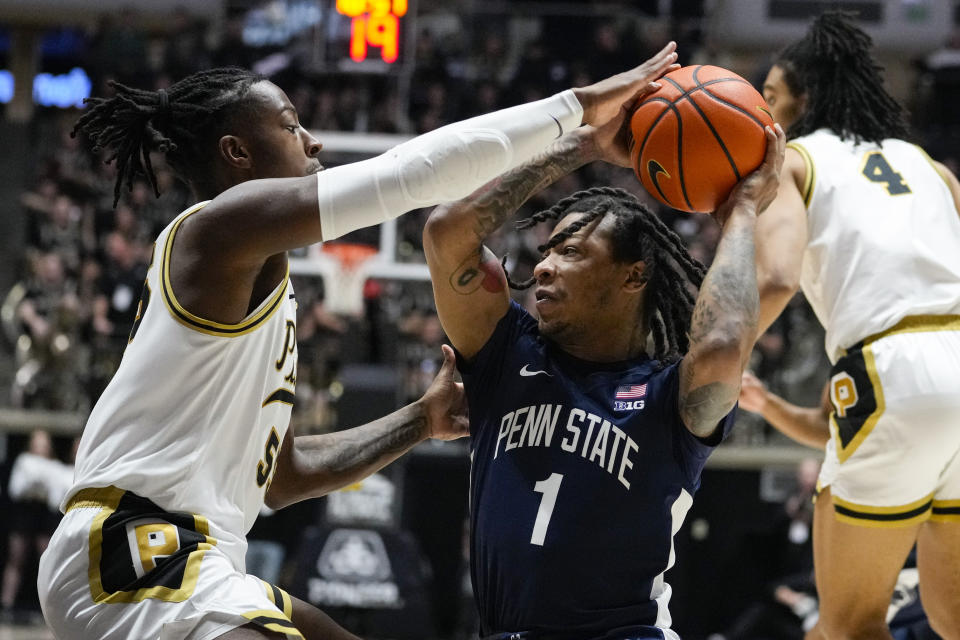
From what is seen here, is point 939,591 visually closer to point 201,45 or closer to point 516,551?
point 516,551

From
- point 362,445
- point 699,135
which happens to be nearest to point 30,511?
point 362,445

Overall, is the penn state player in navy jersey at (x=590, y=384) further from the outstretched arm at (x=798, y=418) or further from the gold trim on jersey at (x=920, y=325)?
the outstretched arm at (x=798, y=418)

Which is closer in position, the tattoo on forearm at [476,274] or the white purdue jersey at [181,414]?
the white purdue jersey at [181,414]

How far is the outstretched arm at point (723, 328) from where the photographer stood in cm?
286

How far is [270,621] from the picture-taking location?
8.49 ft

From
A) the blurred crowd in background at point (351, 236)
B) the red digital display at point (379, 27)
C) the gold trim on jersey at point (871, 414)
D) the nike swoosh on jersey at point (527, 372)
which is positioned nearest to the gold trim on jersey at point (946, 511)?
the gold trim on jersey at point (871, 414)

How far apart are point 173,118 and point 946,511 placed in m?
2.59

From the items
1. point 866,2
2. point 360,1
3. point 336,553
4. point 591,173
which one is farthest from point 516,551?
point 866,2

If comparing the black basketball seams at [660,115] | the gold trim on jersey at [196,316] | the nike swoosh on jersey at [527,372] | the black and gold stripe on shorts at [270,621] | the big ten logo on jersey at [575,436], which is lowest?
the black and gold stripe on shorts at [270,621]

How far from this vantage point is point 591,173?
14.3m

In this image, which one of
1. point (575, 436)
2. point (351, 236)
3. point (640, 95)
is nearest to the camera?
point (575, 436)

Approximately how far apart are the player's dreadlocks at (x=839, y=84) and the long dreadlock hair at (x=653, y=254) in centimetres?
104

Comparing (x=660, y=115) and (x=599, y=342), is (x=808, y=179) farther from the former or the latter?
(x=599, y=342)

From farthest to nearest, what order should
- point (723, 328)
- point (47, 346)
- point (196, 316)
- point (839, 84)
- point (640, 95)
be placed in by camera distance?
point (47, 346), point (839, 84), point (640, 95), point (723, 328), point (196, 316)
